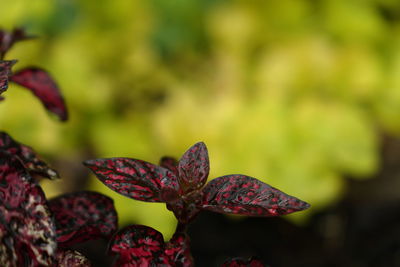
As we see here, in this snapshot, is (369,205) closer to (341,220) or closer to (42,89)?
(341,220)

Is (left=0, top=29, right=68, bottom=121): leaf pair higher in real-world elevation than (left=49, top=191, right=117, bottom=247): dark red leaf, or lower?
higher

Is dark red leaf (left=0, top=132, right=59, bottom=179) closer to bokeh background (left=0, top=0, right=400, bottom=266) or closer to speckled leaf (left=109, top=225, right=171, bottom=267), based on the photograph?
speckled leaf (left=109, top=225, right=171, bottom=267)

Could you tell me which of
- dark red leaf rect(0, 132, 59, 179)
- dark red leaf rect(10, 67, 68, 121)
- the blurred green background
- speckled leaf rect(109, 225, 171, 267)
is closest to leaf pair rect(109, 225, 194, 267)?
speckled leaf rect(109, 225, 171, 267)

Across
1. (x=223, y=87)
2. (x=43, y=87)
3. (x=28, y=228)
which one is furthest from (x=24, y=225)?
(x=223, y=87)

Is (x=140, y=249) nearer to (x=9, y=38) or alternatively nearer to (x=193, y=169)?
(x=193, y=169)

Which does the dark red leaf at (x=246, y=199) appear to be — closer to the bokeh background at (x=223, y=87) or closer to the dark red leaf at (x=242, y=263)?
the dark red leaf at (x=242, y=263)

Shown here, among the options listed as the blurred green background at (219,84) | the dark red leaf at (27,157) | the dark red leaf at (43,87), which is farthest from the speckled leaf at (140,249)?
the blurred green background at (219,84)
